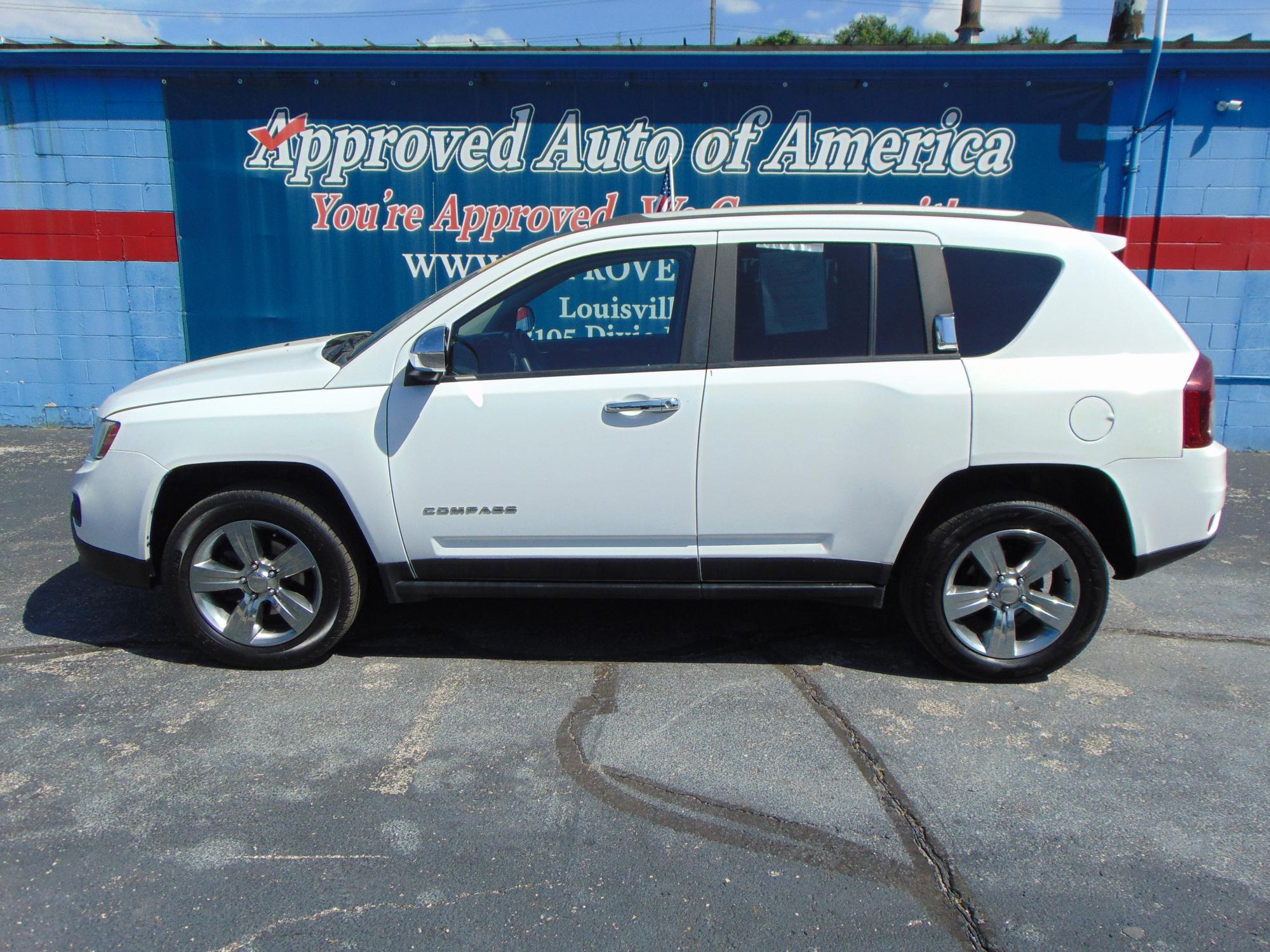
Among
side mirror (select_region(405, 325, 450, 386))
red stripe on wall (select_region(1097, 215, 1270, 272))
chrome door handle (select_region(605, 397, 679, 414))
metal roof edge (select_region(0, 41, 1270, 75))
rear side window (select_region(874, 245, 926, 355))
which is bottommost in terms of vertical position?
chrome door handle (select_region(605, 397, 679, 414))

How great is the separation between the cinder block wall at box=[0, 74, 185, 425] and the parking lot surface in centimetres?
518

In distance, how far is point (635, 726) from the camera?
3469 millimetres

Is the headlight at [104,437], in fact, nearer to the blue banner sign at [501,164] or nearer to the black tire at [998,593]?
the black tire at [998,593]

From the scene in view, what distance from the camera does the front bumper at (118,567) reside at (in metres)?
3.84

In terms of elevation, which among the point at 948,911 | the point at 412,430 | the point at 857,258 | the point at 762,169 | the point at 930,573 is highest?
the point at 762,169

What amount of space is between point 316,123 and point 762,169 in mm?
4124

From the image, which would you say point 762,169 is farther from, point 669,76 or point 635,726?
point 635,726

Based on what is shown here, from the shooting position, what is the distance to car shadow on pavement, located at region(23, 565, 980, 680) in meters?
4.11

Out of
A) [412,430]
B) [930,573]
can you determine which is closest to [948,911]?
[930,573]

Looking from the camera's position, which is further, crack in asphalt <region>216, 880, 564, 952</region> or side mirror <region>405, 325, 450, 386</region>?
side mirror <region>405, 325, 450, 386</region>

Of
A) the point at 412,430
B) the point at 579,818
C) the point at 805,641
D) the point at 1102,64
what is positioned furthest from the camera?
the point at 1102,64

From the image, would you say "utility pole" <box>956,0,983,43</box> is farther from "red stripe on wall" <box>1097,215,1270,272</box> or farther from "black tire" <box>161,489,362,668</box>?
"black tire" <box>161,489,362,668</box>

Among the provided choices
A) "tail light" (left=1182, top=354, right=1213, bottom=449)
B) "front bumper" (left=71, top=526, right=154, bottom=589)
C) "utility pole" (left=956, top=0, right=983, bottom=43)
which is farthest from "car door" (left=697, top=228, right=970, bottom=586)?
"utility pole" (left=956, top=0, right=983, bottom=43)

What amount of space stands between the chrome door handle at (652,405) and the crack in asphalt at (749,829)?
1.26m
